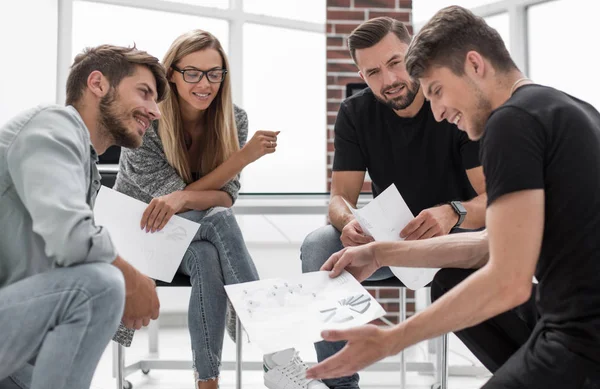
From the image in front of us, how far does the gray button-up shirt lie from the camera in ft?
3.65

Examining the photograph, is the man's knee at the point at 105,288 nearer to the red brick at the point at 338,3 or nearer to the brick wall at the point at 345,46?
the brick wall at the point at 345,46

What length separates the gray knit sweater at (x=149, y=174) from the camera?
197cm

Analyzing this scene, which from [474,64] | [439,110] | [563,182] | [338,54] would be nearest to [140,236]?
[439,110]

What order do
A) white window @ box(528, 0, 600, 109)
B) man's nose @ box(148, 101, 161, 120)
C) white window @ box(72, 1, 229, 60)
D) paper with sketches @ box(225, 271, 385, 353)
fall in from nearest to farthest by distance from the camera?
paper with sketches @ box(225, 271, 385, 353) → man's nose @ box(148, 101, 161, 120) → white window @ box(528, 0, 600, 109) → white window @ box(72, 1, 229, 60)

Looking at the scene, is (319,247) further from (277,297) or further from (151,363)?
(151,363)

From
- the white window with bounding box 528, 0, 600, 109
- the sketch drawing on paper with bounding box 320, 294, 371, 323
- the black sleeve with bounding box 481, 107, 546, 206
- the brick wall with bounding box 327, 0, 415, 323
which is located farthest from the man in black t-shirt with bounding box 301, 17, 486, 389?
the white window with bounding box 528, 0, 600, 109

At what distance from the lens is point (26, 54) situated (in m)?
3.12

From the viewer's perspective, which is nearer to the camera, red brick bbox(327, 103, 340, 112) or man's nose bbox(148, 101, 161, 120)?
man's nose bbox(148, 101, 161, 120)

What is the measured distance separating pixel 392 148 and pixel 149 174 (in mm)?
784

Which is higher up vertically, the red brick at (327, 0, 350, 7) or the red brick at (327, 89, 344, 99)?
the red brick at (327, 0, 350, 7)

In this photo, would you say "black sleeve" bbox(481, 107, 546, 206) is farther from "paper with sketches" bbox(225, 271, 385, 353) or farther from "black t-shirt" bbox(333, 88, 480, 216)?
"black t-shirt" bbox(333, 88, 480, 216)

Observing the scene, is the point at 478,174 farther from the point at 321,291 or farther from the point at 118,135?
the point at 118,135

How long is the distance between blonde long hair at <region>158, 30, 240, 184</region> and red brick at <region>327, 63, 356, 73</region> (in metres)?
1.18

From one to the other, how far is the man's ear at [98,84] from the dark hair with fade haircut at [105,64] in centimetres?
1
